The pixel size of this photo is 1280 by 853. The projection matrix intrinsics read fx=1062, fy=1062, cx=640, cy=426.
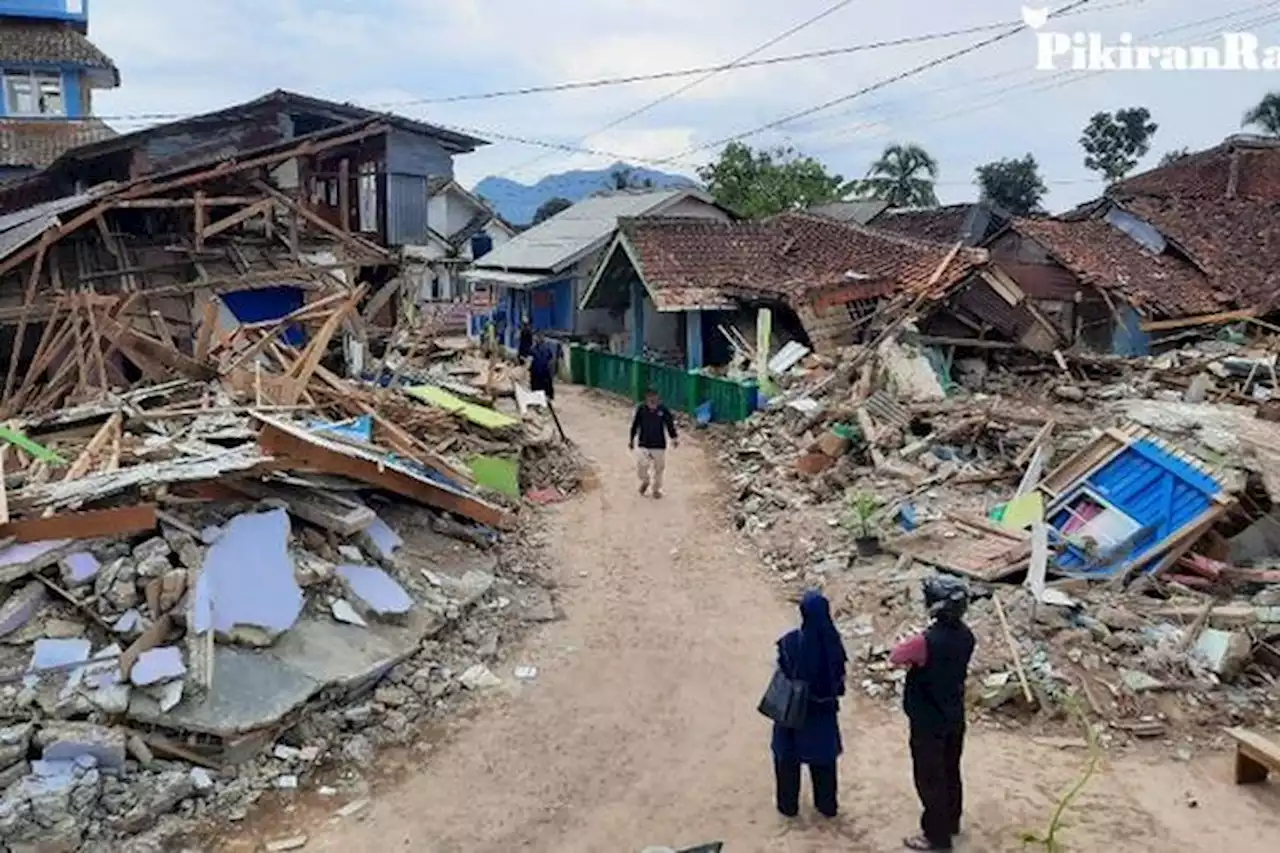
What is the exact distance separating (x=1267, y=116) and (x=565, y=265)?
32.1 m

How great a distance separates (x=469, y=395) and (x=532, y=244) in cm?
1734

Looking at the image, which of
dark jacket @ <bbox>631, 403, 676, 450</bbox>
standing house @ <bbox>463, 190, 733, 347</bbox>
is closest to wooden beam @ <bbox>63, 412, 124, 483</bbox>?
dark jacket @ <bbox>631, 403, 676, 450</bbox>

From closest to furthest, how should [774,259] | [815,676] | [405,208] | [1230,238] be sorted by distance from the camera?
1. [815,676]
2. [405,208]
3. [774,259]
4. [1230,238]

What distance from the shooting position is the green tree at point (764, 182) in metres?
41.7

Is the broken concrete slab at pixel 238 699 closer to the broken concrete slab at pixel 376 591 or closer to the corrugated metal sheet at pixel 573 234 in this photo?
the broken concrete slab at pixel 376 591

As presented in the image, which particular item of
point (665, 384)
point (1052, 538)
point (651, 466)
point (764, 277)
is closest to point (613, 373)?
point (665, 384)

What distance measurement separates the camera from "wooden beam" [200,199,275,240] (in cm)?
1523

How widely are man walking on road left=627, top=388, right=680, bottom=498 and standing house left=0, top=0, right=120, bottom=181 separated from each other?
2345 cm

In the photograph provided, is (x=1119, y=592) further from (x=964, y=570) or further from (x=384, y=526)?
(x=384, y=526)

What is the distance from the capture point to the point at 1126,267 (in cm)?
2403

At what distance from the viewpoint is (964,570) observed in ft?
32.8

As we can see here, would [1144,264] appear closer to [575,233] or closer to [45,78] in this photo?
[575,233]

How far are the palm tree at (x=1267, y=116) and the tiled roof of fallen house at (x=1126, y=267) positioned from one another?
880 inches

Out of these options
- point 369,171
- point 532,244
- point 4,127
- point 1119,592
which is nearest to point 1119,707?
point 1119,592
